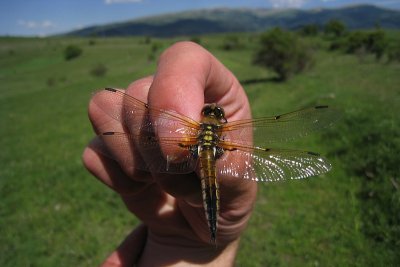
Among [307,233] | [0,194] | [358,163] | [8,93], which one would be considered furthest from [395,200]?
[8,93]

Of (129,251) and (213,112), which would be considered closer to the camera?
(213,112)

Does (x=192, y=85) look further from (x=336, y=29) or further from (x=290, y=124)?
(x=336, y=29)

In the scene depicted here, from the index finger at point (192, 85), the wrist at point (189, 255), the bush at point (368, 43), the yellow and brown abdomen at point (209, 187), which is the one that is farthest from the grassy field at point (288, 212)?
the bush at point (368, 43)

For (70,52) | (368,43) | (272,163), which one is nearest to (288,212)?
(272,163)

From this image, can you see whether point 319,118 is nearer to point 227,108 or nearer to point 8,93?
point 227,108

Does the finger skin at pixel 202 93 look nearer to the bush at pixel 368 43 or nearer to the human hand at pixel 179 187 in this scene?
the human hand at pixel 179 187

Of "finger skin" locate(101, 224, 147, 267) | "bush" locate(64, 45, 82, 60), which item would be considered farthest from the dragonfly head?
"bush" locate(64, 45, 82, 60)
